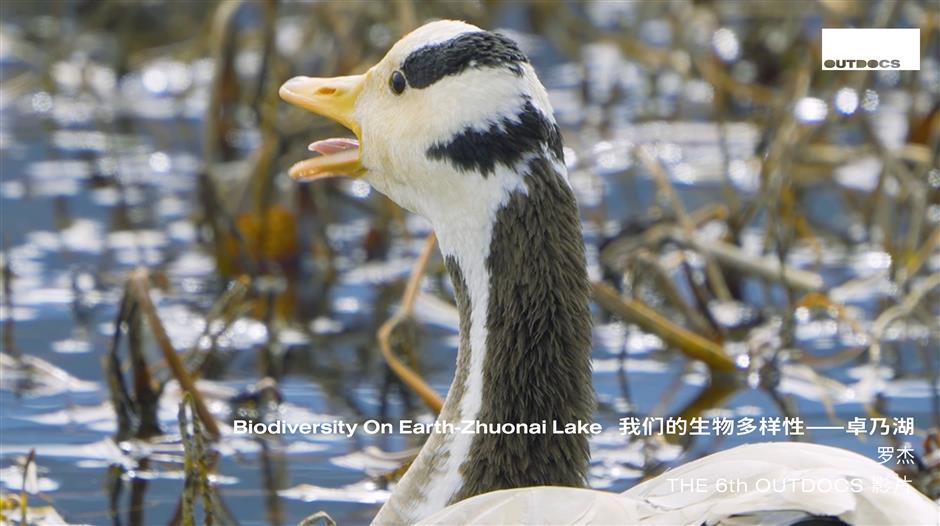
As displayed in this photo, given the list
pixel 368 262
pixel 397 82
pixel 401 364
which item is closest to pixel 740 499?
pixel 397 82

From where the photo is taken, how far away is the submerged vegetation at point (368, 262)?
17.0ft

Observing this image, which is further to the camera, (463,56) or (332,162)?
(332,162)

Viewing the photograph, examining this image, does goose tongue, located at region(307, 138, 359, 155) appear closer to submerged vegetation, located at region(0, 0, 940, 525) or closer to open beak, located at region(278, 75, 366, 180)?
open beak, located at region(278, 75, 366, 180)

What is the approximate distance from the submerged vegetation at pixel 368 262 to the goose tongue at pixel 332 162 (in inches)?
26.4

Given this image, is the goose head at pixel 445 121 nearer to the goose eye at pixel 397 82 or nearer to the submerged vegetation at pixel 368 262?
the goose eye at pixel 397 82

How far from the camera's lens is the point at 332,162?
4.15 meters

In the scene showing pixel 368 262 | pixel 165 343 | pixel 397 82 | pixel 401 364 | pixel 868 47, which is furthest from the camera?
pixel 368 262

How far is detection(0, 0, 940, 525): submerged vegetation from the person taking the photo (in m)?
5.18

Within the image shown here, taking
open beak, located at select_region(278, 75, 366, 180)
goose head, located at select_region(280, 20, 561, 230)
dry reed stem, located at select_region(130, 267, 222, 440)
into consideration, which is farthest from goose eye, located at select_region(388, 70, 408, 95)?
dry reed stem, located at select_region(130, 267, 222, 440)

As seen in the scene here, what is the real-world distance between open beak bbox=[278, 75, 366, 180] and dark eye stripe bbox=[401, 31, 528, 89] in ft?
1.01

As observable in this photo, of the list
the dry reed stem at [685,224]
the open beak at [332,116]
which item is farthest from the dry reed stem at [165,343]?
the dry reed stem at [685,224]

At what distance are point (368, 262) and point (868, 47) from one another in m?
2.23

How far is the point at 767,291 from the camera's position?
6.57 metres

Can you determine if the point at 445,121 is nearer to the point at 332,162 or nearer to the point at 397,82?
the point at 397,82
